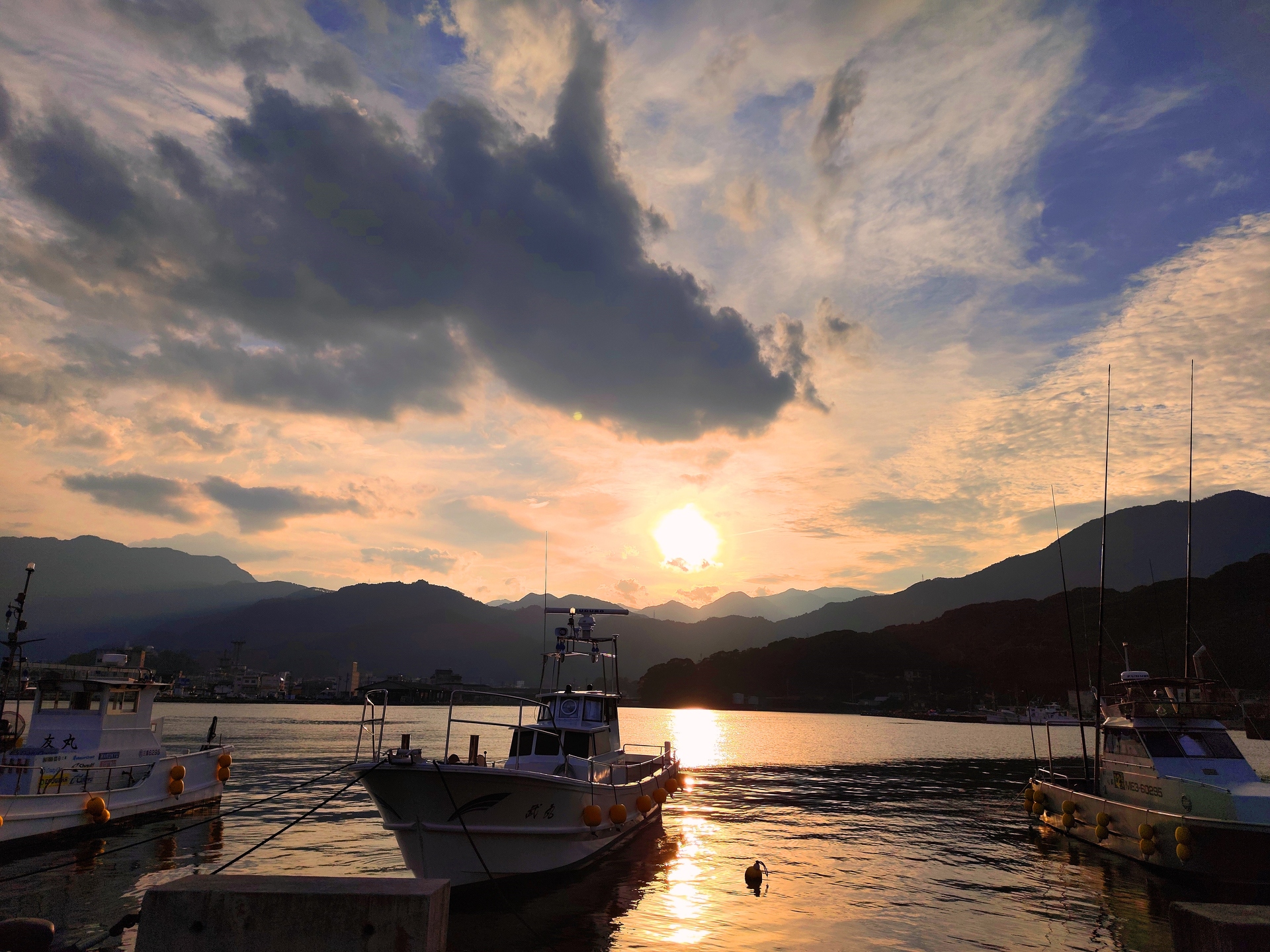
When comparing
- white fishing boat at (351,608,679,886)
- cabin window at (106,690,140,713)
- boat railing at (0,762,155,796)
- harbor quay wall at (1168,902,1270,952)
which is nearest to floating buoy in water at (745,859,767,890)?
white fishing boat at (351,608,679,886)

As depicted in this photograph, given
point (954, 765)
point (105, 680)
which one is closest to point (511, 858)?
point (105, 680)

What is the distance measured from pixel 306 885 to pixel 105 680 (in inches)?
1054

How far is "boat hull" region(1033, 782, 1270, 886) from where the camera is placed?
713 inches

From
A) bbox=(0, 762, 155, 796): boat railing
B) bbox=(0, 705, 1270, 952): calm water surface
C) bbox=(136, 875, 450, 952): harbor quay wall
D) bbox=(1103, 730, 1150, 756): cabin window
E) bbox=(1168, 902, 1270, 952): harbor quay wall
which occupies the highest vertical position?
bbox=(1103, 730, 1150, 756): cabin window

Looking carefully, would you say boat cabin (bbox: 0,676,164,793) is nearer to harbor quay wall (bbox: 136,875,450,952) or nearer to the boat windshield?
harbor quay wall (bbox: 136,875,450,952)

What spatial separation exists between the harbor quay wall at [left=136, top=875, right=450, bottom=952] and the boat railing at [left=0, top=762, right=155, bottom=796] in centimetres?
2134

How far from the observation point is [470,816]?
56.6ft

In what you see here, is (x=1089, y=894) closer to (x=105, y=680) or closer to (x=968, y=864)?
(x=968, y=864)

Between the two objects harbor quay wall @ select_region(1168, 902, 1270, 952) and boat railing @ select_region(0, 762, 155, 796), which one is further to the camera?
boat railing @ select_region(0, 762, 155, 796)

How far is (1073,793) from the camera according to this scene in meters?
25.7

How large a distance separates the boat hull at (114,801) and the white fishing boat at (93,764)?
0.08 ft

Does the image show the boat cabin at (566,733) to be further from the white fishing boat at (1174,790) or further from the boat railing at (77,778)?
the white fishing boat at (1174,790)

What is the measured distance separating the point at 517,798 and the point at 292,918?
10.9 m

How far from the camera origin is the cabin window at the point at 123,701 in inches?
1107
